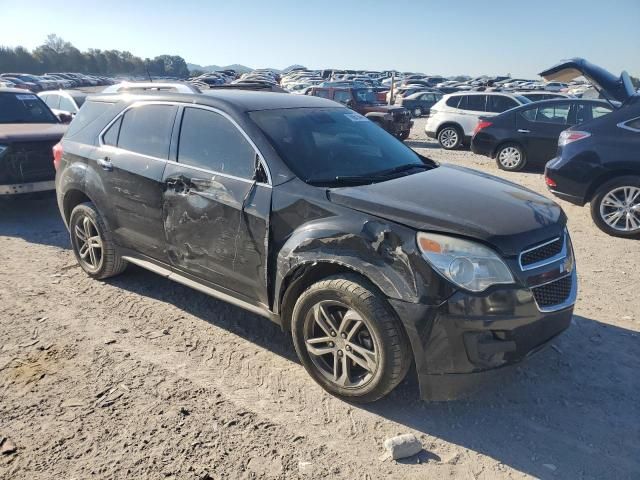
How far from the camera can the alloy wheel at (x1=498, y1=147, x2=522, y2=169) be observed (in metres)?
11.1

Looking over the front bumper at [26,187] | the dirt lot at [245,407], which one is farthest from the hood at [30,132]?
the dirt lot at [245,407]

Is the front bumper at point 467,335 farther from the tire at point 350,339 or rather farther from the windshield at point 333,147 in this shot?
the windshield at point 333,147

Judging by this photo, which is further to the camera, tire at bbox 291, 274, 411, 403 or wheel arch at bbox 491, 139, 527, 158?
wheel arch at bbox 491, 139, 527, 158

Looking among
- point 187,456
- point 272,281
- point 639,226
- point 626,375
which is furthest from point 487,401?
point 639,226

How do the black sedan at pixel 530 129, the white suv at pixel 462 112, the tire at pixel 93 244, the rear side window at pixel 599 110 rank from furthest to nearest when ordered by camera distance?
1. the white suv at pixel 462 112
2. the black sedan at pixel 530 129
3. the rear side window at pixel 599 110
4. the tire at pixel 93 244

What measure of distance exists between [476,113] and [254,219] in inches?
483

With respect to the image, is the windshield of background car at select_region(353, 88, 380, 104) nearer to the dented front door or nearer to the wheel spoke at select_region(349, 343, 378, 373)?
the dented front door

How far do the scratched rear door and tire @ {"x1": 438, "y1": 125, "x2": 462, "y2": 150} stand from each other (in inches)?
461

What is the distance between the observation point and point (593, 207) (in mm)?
6539

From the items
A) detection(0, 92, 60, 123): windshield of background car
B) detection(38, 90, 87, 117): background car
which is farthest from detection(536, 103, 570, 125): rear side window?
detection(38, 90, 87, 117): background car

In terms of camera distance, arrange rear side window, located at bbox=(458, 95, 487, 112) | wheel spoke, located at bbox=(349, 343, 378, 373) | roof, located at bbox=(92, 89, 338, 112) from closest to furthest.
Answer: wheel spoke, located at bbox=(349, 343, 378, 373) → roof, located at bbox=(92, 89, 338, 112) → rear side window, located at bbox=(458, 95, 487, 112)

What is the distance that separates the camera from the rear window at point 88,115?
4.67m

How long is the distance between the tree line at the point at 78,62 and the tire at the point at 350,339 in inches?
2688

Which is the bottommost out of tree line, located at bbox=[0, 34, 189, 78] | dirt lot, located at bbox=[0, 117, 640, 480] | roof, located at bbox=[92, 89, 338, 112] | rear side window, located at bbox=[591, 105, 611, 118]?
dirt lot, located at bbox=[0, 117, 640, 480]
